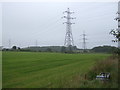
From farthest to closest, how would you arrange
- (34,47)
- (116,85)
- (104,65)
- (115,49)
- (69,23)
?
(34,47)
(69,23)
(104,65)
(115,49)
(116,85)

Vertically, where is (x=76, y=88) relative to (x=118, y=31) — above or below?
below

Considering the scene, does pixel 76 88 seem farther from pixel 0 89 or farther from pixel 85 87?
pixel 0 89

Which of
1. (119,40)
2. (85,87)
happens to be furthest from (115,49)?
(85,87)

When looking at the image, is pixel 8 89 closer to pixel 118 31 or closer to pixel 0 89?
pixel 0 89

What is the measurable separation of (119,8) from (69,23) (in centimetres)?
4279

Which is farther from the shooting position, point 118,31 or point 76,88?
point 118,31

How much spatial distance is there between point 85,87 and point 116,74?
250 centimetres

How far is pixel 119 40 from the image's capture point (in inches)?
416

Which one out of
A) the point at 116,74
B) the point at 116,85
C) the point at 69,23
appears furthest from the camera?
the point at 69,23

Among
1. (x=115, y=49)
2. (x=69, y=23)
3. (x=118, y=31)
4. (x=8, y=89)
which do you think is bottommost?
(x=8, y=89)

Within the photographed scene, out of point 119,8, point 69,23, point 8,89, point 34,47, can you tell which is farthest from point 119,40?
point 34,47

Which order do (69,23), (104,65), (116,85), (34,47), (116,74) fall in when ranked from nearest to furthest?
(116,85) < (116,74) < (104,65) < (69,23) < (34,47)

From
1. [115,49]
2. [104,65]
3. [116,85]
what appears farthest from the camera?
[104,65]

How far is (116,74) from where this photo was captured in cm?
998
